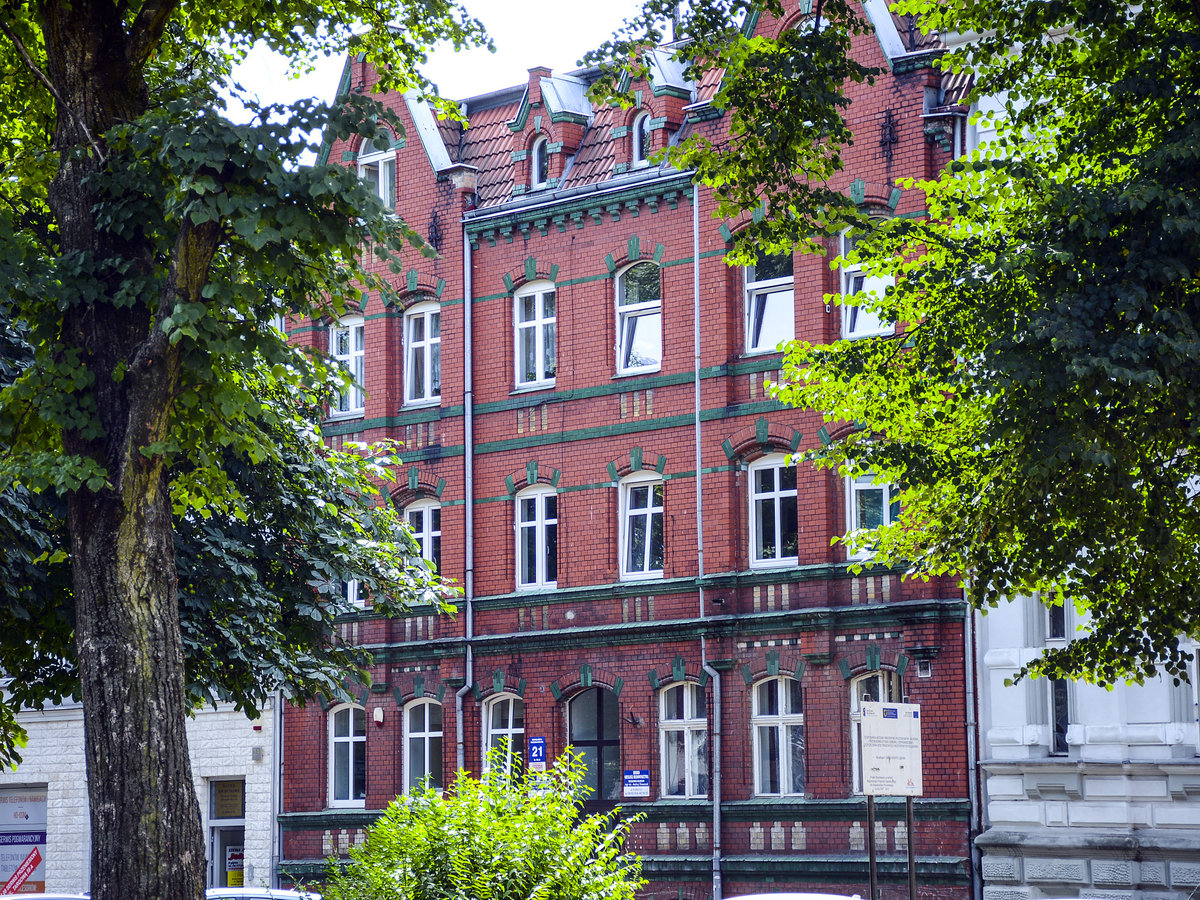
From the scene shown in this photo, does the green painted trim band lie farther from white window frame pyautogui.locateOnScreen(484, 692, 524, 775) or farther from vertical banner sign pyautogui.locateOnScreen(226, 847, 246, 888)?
vertical banner sign pyautogui.locateOnScreen(226, 847, 246, 888)

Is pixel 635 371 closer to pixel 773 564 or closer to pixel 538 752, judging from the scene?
pixel 773 564

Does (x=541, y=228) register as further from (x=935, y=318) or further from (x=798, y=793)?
(x=935, y=318)

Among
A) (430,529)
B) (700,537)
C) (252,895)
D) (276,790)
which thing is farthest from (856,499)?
(276,790)

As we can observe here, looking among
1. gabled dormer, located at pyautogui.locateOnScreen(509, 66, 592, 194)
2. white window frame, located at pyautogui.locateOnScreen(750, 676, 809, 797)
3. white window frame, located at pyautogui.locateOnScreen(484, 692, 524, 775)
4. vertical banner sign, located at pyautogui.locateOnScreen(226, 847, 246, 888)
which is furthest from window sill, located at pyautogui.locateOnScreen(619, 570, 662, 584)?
vertical banner sign, located at pyautogui.locateOnScreen(226, 847, 246, 888)

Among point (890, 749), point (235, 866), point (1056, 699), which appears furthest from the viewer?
point (235, 866)

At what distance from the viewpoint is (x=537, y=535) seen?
29547mm

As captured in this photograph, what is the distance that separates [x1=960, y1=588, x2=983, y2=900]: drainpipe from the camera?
79.4 ft

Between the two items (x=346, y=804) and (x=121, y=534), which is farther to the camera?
(x=346, y=804)

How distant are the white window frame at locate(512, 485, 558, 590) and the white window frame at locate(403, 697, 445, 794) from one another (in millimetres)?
2715

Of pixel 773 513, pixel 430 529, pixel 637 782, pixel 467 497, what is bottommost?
pixel 637 782

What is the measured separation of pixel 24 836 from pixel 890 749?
81.4ft

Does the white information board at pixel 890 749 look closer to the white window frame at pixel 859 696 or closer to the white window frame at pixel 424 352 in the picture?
the white window frame at pixel 859 696

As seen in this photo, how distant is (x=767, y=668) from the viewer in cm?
2641

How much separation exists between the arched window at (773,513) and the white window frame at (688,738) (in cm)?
231
